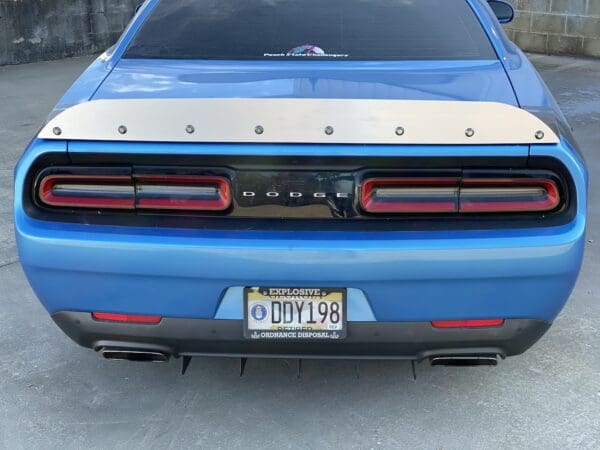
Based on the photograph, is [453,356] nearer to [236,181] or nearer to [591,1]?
[236,181]

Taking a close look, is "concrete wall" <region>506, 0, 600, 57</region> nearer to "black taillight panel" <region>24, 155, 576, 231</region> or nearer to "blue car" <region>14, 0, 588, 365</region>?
"blue car" <region>14, 0, 588, 365</region>

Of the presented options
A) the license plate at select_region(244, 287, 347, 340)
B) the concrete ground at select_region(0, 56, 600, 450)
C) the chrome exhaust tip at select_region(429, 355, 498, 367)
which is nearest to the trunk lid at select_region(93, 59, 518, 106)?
the license plate at select_region(244, 287, 347, 340)

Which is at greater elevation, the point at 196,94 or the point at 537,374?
the point at 196,94

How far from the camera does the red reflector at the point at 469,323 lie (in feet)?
7.39

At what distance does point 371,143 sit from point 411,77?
0.47m

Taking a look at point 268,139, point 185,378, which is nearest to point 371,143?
point 268,139

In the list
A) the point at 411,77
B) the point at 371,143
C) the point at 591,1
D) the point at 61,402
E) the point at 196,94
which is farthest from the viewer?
the point at 591,1

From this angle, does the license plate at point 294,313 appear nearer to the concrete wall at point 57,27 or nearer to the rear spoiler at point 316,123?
the rear spoiler at point 316,123

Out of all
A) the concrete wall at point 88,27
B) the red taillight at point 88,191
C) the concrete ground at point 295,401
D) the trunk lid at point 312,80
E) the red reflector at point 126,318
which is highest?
the trunk lid at point 312,80

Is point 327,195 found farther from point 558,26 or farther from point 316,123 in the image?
point 558,26

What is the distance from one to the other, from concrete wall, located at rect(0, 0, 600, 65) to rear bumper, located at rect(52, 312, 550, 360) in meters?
9.76

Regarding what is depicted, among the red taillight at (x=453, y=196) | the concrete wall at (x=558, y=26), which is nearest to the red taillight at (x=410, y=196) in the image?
the red taillight at (x=453, y=196)

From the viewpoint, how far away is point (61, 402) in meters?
2.80

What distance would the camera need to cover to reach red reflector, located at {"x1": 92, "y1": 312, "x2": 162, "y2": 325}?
7.50 feet
